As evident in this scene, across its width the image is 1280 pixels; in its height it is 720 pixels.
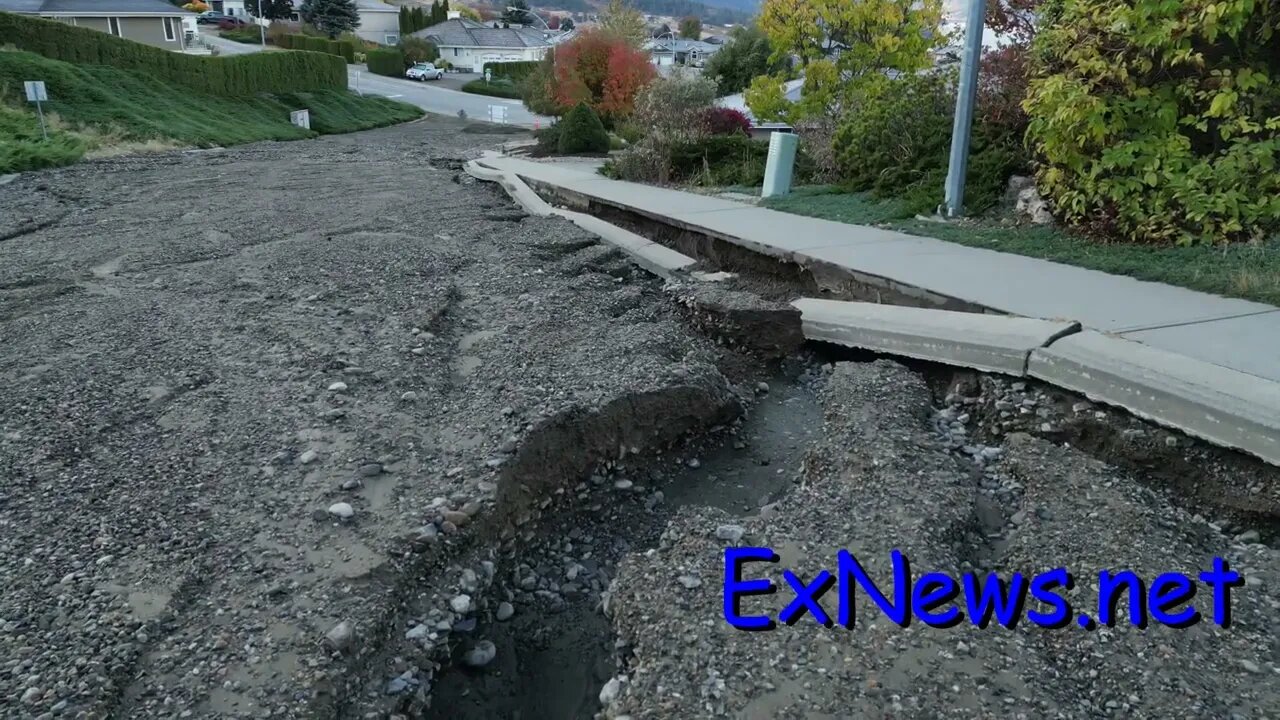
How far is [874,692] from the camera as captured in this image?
7.98 feet

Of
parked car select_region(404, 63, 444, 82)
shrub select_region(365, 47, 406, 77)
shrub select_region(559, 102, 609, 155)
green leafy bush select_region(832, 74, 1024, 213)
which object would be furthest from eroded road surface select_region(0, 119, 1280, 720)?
shrub select_region(365, 47, 406, 77)

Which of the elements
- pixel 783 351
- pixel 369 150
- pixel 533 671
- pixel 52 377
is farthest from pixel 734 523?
pixel 369 150

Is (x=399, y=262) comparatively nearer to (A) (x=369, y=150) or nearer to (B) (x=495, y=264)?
(B) (x=495, y=264)

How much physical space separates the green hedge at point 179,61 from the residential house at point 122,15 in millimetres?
7354

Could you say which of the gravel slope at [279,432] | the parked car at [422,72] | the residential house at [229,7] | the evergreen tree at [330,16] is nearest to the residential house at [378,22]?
the residential house at [229,7]

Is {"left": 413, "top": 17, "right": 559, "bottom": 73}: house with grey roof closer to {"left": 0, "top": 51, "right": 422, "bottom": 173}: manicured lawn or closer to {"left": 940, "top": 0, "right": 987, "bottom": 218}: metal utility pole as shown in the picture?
{"left": 0, "top": 51, "right": 422, "bottom": 173}: manicured lawn

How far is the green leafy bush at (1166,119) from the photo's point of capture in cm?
591

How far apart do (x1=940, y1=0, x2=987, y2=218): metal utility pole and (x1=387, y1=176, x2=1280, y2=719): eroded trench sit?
318cm

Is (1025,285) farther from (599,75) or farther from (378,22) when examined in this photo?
(378,22)

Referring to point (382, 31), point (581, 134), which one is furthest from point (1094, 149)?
point (382, 31)

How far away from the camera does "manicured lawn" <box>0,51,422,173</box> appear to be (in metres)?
18.8

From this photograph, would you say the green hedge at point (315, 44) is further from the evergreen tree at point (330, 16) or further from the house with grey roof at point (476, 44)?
the house with grey roof at point (476, 44)

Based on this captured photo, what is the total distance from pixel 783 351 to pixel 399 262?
152 inches

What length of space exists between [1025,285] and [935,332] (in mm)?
1062
